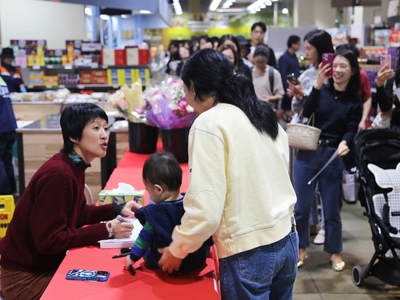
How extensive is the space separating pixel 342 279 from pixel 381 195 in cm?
78

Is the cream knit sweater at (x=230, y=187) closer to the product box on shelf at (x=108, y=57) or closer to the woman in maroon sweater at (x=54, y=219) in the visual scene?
the woman in maroon sweater at (x=54, y=219)

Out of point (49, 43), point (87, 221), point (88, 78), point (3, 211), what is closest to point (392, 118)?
point (87, 221)

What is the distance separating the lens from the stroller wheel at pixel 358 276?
3.98 meters

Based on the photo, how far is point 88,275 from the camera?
2.12 m

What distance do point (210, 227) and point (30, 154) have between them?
4043 mm

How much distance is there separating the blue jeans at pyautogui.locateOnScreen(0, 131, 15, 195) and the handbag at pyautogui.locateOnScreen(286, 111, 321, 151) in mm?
3428

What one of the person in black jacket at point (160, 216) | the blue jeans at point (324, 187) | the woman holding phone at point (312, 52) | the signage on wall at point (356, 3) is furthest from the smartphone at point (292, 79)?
the signage on wall at point (356, 3)

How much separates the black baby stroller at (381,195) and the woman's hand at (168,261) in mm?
2021

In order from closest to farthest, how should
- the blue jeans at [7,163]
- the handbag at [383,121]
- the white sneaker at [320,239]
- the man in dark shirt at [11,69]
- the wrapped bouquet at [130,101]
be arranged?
the handbag at [383,121]
the wrapped bouquet at [130,101]
the white sneaker at [320,239]
the blue jeans at [7,163]
the man in dark shirt at [11,69]

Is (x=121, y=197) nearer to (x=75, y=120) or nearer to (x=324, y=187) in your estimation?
(x=75, y=120)

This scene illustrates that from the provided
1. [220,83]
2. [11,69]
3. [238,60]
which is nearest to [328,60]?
[238,60]

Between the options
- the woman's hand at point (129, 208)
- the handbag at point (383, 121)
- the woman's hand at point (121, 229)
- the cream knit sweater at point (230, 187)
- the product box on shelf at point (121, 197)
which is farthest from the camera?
the handbag at point (383, 121)

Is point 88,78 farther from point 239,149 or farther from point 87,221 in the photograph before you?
point 239,149

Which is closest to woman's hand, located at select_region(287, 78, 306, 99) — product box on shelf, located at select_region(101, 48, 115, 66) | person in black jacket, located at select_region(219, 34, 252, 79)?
person in black jacket, located at select_region(219, 34, 252, 79)
